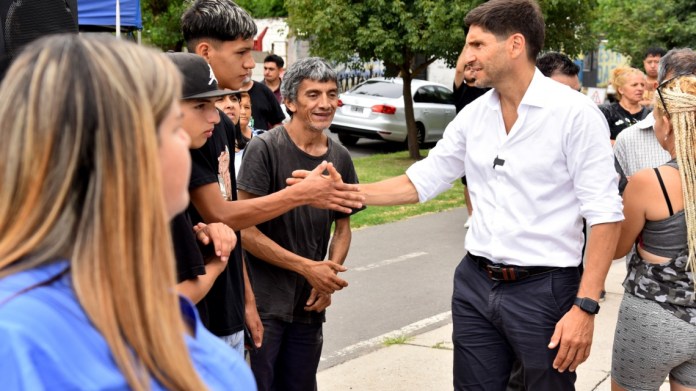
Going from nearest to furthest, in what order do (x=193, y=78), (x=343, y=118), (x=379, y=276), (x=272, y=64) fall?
(x=193, y=78)
(x=379, y=276)
(x=272, y=64)
(x=343, y=118)

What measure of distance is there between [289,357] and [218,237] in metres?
1.39

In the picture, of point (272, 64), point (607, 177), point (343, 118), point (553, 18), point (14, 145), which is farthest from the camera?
point (343, 118)

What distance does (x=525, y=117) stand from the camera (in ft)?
11.8

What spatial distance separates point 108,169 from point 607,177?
2582mm

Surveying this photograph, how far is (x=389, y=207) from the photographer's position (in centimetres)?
1258

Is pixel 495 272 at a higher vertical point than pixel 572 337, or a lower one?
higher

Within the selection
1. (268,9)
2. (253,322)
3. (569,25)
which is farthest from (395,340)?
(268,9)

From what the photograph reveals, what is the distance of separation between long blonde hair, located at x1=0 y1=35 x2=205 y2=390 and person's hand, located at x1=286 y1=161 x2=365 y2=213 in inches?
90.6

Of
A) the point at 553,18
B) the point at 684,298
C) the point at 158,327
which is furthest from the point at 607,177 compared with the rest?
the point at 553,18

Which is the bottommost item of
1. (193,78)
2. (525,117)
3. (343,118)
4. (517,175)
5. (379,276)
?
(343,118)

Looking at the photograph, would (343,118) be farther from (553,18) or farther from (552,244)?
(552,244)

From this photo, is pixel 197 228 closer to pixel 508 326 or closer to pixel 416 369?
pixel 508 326

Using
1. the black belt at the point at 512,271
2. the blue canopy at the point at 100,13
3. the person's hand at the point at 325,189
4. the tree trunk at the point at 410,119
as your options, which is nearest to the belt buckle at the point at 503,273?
the black belt at the point at 512,271

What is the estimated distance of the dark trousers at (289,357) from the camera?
411 centimetres
